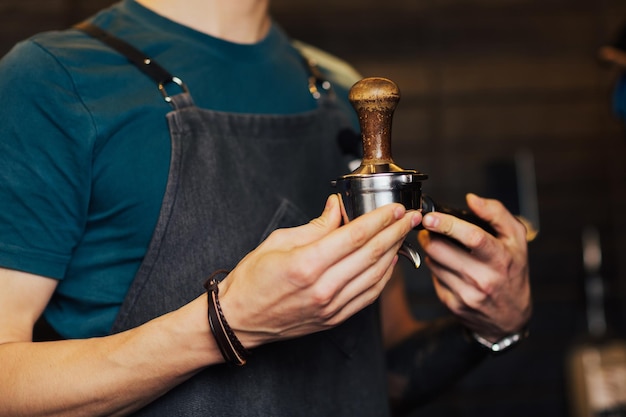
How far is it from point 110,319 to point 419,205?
18.6 inches

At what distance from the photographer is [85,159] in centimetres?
104

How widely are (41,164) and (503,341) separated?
77cm

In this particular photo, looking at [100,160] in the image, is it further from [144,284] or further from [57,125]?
[144,284]

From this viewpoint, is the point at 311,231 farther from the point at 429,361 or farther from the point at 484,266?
the point at 429,361

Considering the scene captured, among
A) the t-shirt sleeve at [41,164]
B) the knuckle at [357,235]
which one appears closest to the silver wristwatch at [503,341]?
the knuckle at [357,235]

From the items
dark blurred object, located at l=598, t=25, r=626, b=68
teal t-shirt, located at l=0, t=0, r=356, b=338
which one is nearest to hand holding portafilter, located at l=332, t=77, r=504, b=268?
teal t-shirt, located at l=0, t=0, r=356, b=338

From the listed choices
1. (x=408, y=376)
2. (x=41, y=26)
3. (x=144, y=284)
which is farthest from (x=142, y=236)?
(x=41, y=26)

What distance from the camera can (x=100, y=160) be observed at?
1.06 m

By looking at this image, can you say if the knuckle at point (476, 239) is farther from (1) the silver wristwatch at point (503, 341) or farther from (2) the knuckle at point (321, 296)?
(1) the silver wristwatch at point (503, 341)

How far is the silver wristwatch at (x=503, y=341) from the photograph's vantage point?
125 centimetres

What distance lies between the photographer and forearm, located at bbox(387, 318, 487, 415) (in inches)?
53.1

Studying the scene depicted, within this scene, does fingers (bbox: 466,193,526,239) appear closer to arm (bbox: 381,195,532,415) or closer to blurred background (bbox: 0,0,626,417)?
arm (bbox: 381,195,532,415)

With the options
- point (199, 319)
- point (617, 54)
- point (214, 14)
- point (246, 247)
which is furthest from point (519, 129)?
point (199, 319)

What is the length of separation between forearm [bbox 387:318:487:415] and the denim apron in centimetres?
12
